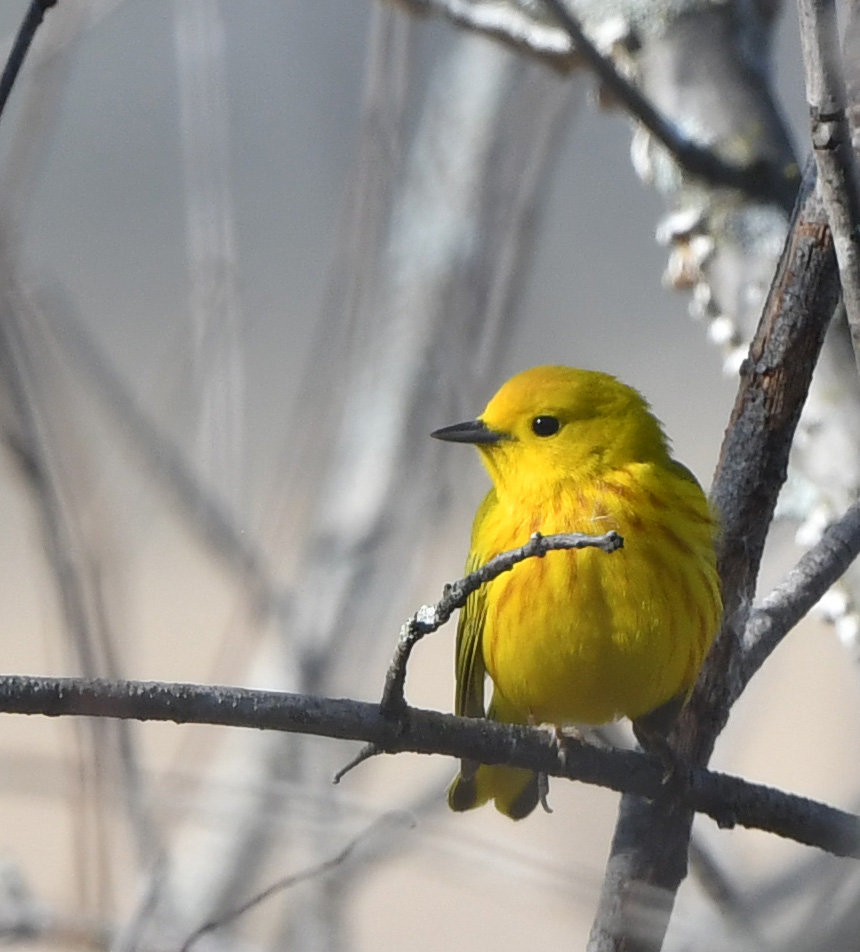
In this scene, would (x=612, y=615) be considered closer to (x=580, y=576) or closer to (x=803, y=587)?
(x=580, y=576)

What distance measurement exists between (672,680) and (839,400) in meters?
0.64

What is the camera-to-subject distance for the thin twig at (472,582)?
1.53 metres

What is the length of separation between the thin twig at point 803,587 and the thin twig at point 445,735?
0.97ft

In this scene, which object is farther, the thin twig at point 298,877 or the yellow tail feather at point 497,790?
the yellow tail feather at point 497,790

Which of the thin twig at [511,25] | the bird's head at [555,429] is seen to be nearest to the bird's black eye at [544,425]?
the bird's head at [555,429]

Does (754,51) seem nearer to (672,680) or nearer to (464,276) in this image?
(464,276)

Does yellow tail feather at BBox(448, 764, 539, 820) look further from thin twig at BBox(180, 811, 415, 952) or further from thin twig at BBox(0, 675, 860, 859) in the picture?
thin twig at BBox(0, 675, 860, 859)

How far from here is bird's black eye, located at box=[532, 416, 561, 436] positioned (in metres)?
2.82

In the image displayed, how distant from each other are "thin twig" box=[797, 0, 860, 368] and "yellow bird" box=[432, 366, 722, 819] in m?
1.04

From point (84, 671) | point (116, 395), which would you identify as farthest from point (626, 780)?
point (116, 395)

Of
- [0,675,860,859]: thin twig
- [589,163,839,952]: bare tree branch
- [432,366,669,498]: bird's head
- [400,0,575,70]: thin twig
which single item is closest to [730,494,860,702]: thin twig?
[589,163,839,952]: bare tree branch

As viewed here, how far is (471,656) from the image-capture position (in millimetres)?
2748

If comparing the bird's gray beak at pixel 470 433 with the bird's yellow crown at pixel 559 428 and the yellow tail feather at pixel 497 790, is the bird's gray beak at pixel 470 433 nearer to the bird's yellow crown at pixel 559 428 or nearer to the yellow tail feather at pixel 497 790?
the bird's yellow crown at pixel 559 428

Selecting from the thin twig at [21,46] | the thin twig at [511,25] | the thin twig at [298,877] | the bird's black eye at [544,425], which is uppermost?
the thin twig at [511,25]
